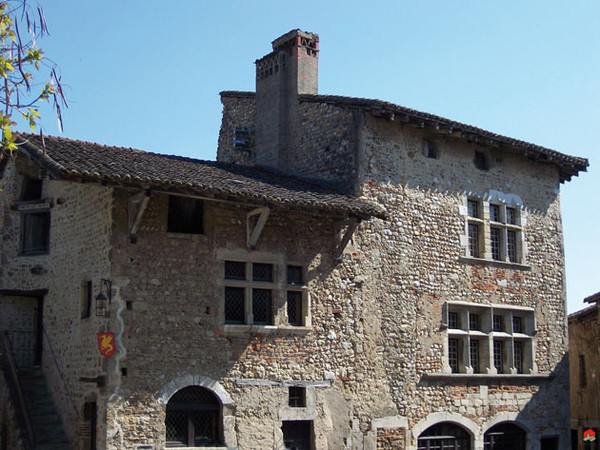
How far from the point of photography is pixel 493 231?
20.1 metres

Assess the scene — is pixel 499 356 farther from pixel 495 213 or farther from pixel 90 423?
pixel 90 423

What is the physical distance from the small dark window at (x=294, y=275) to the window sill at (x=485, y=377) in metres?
3.73

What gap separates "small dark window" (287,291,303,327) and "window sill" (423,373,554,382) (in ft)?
11.2

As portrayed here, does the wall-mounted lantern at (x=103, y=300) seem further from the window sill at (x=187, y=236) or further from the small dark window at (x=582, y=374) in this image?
the small dark window at (x=582, y=374)

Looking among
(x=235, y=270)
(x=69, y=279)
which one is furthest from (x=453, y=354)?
(x=69, y=279)

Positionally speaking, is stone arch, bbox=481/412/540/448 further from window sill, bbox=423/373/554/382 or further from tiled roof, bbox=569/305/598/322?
tiled roof, bbox=569/305/598/322

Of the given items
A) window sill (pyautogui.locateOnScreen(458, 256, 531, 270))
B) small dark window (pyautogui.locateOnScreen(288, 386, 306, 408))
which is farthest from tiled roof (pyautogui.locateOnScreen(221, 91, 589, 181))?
small dark window (pyautogui.locateOnScreen(288, 386, 306, 408))

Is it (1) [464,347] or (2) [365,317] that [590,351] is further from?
(2) [365,317]

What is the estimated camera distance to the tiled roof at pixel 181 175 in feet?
44.3

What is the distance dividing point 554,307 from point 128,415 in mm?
11675

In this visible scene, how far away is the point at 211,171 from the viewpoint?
640 inches

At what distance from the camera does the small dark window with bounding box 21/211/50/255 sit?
727 inches

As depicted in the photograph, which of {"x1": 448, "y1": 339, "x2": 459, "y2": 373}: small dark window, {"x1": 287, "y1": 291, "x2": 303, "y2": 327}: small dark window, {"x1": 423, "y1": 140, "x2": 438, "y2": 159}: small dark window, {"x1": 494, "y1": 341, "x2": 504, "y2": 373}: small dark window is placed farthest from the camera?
{"x1": 494, "y1": 341, "x2": 504, "y2": 373}: small dark window

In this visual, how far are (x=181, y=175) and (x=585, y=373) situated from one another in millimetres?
15585
